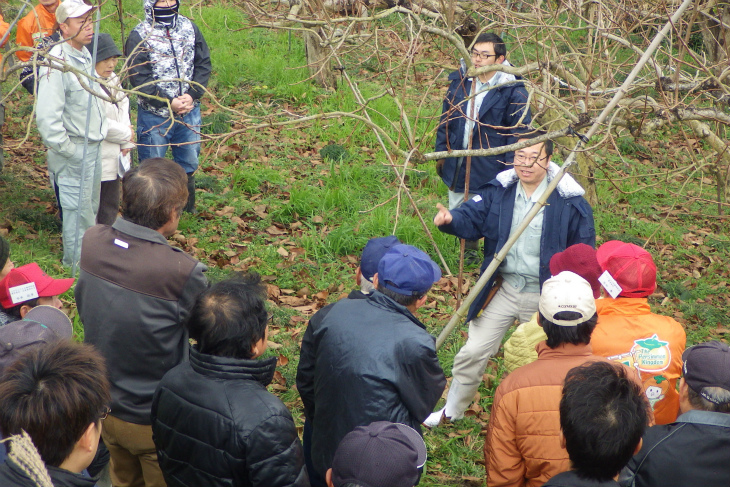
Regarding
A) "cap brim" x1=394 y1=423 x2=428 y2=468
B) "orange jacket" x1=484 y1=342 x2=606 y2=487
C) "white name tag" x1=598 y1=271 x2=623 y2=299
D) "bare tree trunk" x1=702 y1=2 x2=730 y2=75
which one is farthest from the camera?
"bare tree trunk" x1=702 y1=2 x2=730 y2=75

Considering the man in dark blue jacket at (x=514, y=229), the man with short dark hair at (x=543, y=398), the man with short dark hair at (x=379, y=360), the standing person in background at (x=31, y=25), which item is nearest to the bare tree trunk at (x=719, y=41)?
the man in dark blue jacket at (x=514, y=229)

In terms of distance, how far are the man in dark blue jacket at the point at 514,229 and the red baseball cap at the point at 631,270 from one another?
0.75m

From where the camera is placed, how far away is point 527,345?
10.7 ft

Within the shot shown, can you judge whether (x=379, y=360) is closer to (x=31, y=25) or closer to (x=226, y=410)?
(x=226, y=410)

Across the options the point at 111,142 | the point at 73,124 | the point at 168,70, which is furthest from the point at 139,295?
the point at 168,70

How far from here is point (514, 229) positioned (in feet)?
12.9

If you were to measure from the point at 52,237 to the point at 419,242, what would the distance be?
3543 millimetres

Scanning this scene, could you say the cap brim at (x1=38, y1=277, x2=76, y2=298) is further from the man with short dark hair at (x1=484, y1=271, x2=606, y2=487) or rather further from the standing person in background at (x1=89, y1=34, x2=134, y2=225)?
the standing person in background at (x1=89, y1=34, x2=134, y2=225)

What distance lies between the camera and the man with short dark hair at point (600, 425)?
2025 mm

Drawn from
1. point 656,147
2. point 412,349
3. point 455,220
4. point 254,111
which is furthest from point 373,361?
point 656,147

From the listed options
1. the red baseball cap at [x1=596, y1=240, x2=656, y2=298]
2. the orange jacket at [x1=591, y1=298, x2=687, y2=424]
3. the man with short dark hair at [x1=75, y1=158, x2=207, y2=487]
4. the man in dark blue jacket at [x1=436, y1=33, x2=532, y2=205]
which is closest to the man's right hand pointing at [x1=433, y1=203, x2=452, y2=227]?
the red baseball cap at [x1=596, y1=240, x2=656, y2=298]

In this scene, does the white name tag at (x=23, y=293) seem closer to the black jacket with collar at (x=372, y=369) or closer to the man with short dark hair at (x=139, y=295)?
the man with short dark hair at (x=139, y=295)

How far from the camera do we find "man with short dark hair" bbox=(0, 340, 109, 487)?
5.95 ft

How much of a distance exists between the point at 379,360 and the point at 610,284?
1.21m
